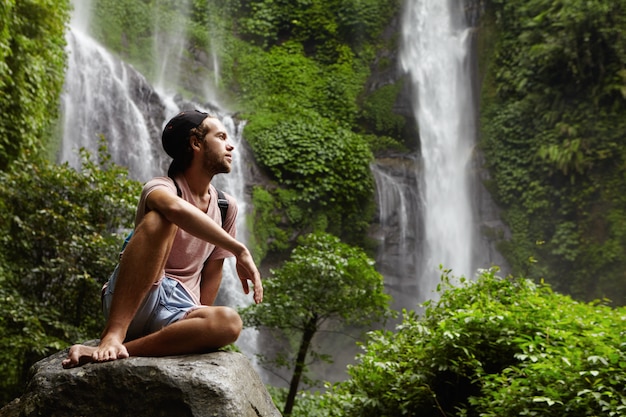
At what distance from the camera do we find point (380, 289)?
8.31m

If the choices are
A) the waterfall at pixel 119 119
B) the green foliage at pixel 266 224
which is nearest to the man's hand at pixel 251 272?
the waterfall at pixel 119 119

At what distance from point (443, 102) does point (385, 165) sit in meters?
2.51

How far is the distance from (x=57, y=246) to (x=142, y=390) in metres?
4.18

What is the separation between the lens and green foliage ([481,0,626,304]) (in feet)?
47.2

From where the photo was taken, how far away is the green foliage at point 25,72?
806cm

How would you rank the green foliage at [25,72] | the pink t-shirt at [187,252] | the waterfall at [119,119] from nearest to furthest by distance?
the pink t-shirt at [187,252], the green foliage at [25,72], the waterfall at [119,119]

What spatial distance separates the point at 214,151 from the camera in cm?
305

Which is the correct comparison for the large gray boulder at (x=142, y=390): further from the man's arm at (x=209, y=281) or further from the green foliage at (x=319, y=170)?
the green foliage at (x=319, y=170)

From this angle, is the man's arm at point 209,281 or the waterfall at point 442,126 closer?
the man's arm at point 209,281

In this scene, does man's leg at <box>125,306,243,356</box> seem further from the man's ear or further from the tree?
the tree

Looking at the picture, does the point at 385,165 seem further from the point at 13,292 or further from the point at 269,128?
the point at 13,292

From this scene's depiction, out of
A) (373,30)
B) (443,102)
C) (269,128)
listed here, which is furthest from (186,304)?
(373,30)

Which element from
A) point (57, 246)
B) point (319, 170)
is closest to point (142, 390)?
point (57, 246)

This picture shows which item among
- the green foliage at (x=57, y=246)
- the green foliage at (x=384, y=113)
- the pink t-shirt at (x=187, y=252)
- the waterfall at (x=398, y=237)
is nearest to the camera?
the pink t-shirt at (x=187, y=252)
